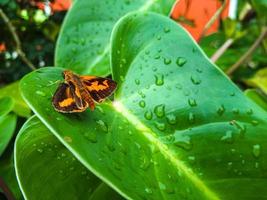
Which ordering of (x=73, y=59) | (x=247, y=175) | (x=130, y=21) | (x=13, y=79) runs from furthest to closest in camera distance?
(x=13, y=79)
(x=73, y=59)
(x=130, y=21)
(x=247, y=175)

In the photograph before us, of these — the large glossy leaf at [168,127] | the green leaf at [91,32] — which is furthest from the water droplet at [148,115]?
the green leaf at [91,32]

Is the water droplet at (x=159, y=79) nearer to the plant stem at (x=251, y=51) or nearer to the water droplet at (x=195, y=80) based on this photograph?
the water droplet at (x=195, y=80)

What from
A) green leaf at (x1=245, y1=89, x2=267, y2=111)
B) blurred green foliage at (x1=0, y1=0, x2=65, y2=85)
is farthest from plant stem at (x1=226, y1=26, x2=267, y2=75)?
blurred green foliage at (x1=0, y1=0, x2=65, y2=85)

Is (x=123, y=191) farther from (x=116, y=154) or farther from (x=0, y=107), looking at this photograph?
(x=0, y=107)

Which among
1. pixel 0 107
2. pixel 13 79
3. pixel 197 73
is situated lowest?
pixel 13 79

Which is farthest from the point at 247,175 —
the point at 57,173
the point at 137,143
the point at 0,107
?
the point at 0,107

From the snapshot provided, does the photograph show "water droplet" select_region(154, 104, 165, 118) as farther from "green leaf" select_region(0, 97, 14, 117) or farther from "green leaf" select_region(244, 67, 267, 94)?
"green leaf" select_region(244, 67, 267, 94)

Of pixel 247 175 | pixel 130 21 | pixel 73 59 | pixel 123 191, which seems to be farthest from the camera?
pixel 73 59
